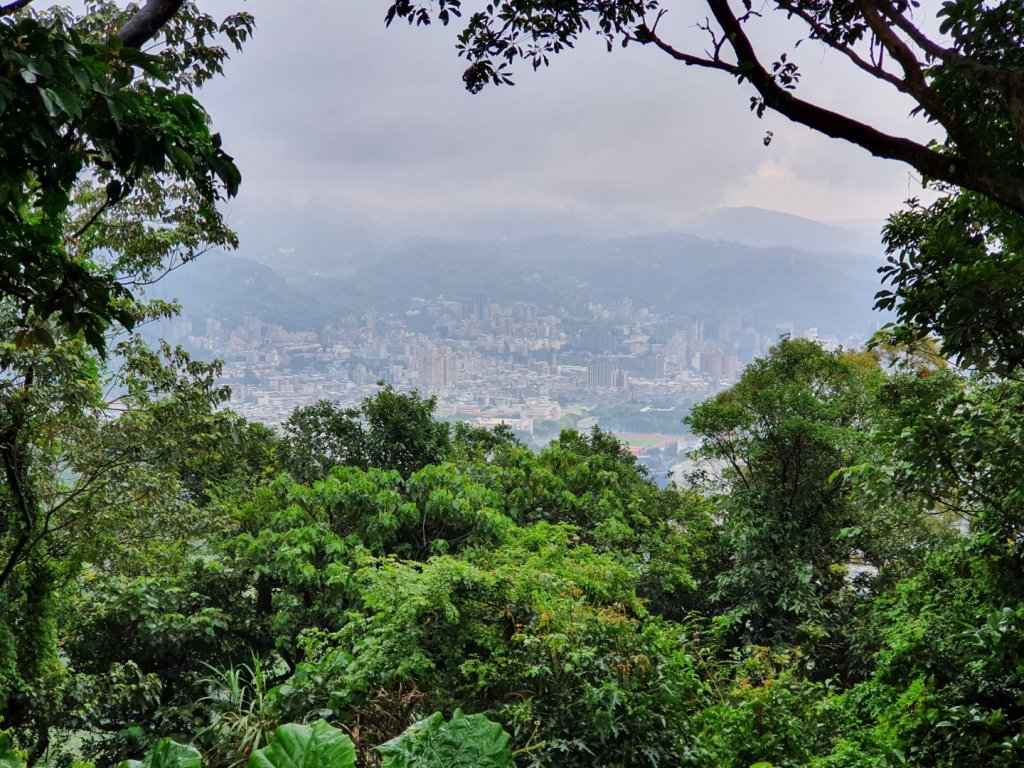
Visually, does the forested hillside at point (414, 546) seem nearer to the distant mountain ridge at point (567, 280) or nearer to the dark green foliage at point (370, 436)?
the dark green foliage at point (370, 436)

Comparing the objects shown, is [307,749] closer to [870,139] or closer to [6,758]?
[6,758]

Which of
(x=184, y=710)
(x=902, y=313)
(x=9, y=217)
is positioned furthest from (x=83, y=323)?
(x=184, y=710)

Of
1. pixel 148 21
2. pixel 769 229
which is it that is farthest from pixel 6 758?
pixel 769 229

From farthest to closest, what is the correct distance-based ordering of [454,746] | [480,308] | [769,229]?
[769,229] → [480,308] → [454,746]

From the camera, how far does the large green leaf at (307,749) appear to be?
2053 mm

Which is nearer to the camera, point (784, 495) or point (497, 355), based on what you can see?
point (784, 495)

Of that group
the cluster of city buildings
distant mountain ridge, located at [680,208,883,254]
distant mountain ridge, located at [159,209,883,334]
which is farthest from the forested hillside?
distant mountain ridge, located at [680,208,883,254]

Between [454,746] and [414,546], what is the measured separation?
12.9ft

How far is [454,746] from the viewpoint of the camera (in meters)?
2.31

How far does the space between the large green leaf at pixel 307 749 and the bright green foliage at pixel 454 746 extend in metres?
0.19

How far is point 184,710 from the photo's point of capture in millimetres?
4414

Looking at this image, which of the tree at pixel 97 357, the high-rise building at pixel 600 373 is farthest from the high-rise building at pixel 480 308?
the tree at pixel 97 357

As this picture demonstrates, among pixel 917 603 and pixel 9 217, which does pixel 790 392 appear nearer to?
pixel 917 603

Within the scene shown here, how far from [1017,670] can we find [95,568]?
19.2 feet
